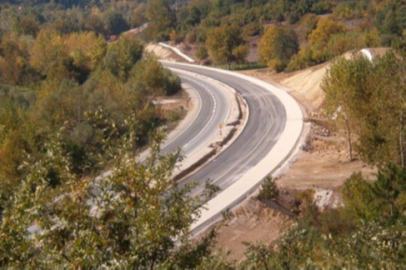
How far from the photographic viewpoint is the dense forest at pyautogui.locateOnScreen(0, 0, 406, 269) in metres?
6.32

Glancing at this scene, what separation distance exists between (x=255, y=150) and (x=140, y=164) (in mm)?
22794

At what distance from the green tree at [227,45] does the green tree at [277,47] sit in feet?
9.49

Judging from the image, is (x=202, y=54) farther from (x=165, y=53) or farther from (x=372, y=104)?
(x=372, y=104)

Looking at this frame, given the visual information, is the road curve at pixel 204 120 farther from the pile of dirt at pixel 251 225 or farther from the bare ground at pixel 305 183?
the bare ground at pixel 305 183

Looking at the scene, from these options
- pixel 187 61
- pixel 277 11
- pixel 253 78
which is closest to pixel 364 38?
pixel 253 78

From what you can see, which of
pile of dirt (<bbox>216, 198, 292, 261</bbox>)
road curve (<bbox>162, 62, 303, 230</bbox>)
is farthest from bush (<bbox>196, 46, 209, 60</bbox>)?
pile of dirt (<bbox>216, 198, 292, 261</bbox>)

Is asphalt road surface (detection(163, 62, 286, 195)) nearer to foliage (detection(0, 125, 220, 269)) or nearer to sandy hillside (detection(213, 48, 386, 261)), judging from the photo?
sandy hillside (detection(213, 48, 386, 261))

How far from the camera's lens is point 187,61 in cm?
7331

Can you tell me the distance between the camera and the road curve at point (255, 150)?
922 inches

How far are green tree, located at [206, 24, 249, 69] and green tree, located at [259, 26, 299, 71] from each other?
2.89 m

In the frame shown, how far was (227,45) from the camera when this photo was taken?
61.7 meters

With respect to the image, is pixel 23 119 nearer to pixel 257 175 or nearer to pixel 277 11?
pixel 257 175

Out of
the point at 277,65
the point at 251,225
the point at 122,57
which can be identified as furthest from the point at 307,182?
the point at 122,57

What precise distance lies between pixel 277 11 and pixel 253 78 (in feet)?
142
